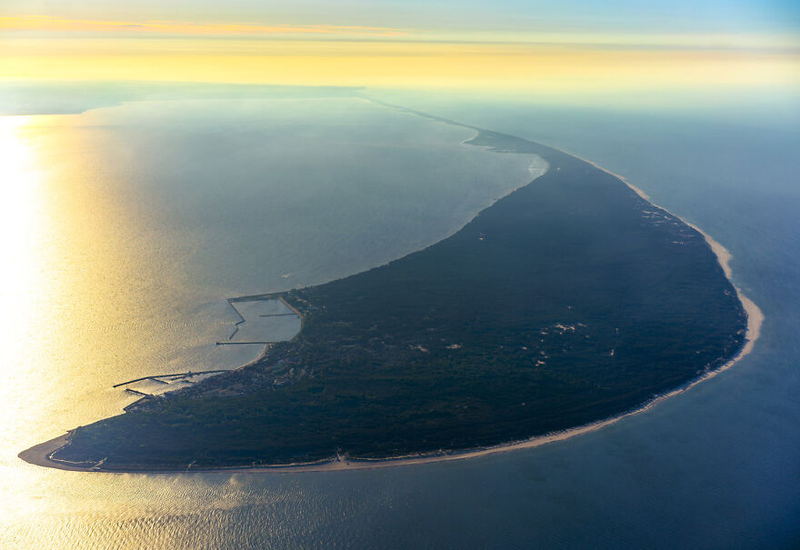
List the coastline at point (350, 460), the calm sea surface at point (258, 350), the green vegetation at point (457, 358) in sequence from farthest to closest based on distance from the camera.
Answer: the green vegetation at point (457, 358) → the coastline at point (350, 460) → the calm sea surface at point (258, 350)

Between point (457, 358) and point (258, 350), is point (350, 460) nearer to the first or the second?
point (457, 358)

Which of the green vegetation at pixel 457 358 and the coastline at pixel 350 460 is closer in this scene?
the coastline at pixel 350 460

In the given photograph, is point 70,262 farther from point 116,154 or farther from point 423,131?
point 423,131

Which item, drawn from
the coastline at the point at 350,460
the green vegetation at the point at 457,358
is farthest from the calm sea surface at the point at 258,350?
the green vegetation at the point at 457,358

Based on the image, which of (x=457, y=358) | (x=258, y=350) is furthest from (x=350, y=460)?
(x=258, y=350)

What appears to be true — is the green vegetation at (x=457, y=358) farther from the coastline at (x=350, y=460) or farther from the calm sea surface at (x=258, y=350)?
the calm sea surface at (x=258, y=350)

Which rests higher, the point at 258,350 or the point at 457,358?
the point at 258,350

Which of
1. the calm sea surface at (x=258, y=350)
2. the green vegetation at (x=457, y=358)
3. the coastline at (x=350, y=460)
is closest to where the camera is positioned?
the calm sea surface at (x=258, y=350)
